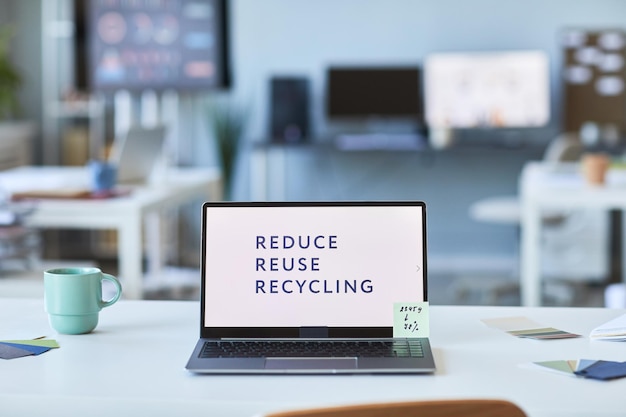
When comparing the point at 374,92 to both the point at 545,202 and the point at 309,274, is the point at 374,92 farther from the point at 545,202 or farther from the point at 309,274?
the point at 309,274

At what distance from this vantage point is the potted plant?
6.49m

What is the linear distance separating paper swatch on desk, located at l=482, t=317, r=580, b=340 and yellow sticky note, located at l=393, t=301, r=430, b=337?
0.54 feet

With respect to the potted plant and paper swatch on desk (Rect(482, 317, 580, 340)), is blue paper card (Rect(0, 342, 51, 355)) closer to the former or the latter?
paper swatch on desk (Rect(482, 317, 580, 340))

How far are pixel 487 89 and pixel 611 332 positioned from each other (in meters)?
4.87

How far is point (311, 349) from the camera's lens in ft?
4.71

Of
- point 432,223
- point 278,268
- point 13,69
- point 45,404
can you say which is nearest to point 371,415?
point 45,404

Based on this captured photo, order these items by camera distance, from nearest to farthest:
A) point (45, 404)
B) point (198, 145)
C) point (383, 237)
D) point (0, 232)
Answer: point (45, 404)
point (383, 237)
point (0, 232)
point (198, 145)

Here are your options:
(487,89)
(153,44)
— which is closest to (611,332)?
(487,89)

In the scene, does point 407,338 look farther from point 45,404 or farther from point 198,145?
point 198,145

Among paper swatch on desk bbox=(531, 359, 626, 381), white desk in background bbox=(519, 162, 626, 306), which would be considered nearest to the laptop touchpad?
paper swatch on desk bbox=(531, 359, 626, 381)

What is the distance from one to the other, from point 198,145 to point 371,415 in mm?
5881

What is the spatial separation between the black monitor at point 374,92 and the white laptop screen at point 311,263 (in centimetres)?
485

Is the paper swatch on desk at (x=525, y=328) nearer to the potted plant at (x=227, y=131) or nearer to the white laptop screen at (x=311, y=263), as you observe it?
the white laptop screen at (x=311, y=263)

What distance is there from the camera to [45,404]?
123cm
